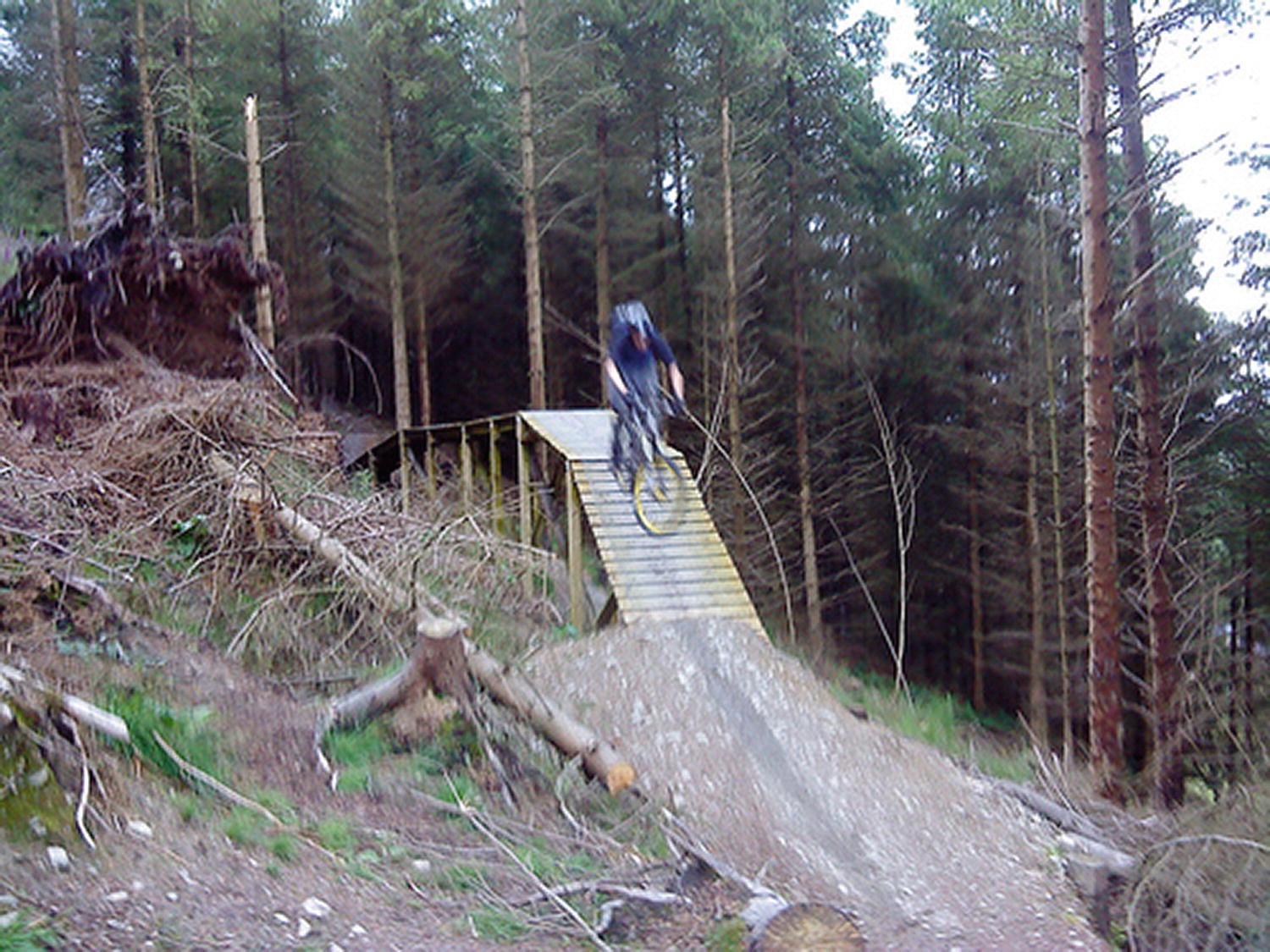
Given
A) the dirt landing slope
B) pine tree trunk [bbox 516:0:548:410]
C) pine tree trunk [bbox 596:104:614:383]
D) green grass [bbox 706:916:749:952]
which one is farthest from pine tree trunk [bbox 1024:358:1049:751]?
green grass [bbox 706:916:749:952]

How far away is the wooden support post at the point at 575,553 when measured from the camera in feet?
29.7

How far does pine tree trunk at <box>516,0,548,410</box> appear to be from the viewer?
14.4 meters

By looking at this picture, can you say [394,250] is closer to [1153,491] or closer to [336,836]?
[1153,491]

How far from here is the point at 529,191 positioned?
47.8ft

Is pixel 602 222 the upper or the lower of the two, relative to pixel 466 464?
upper

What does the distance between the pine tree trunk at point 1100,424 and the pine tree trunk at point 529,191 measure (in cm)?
831

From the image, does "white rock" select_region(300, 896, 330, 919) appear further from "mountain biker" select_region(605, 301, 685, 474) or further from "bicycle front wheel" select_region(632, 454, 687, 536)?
"bicycle front wheel" select_region(632, 454, 687, 536)

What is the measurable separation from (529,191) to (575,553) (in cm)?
743

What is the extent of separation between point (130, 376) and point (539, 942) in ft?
27.4

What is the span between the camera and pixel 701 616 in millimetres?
7840

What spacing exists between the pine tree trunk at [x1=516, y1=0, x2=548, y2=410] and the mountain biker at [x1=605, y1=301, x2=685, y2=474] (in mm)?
6921

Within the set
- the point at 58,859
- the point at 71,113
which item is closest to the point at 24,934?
the point at 58,859

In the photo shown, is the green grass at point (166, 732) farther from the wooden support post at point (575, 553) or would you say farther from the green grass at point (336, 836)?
Result: the wooden support post at point (575, 553)

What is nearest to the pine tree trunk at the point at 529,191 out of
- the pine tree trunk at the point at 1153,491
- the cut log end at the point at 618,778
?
the pine tree trunk at the point at 1153,491
